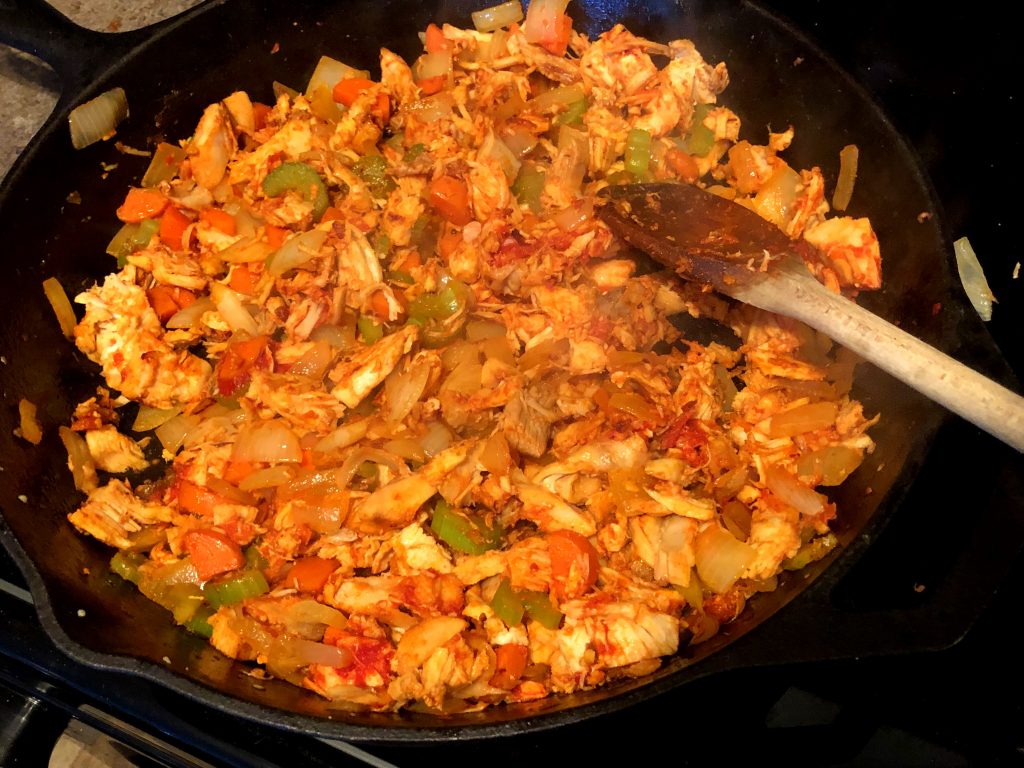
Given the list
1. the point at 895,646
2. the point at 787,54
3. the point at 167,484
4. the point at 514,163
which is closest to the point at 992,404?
the point at 895,646

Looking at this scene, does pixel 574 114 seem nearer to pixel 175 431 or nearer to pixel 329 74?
pixel 329 74

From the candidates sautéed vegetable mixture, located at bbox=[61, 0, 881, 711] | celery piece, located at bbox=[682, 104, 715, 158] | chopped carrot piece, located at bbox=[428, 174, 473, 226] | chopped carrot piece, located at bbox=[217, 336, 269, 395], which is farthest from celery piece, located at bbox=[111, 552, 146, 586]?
celery piece, located at bbox=[682, 104, 715, 158]

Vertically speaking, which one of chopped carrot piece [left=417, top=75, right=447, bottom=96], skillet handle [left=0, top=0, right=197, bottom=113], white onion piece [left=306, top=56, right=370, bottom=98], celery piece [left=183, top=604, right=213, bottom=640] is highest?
skillet handle [left=0, top=0, right=197, bottom=113]

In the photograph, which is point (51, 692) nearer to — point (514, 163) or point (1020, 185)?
point (514, 163)

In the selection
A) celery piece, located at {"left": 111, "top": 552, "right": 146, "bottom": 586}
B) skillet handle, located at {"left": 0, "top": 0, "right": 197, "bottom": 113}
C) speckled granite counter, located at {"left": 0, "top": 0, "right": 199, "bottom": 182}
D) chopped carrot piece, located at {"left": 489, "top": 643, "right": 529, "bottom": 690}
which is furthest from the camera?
speckled granite counter, located at {"left": 0, "top": 0, "right": 199, "bottom": 182}

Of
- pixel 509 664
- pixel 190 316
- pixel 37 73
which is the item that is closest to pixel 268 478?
pixel 190 316

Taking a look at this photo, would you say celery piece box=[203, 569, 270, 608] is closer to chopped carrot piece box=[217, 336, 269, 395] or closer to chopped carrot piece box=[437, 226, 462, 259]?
chopped carrot piece box=[217, 336, 269, 395]
